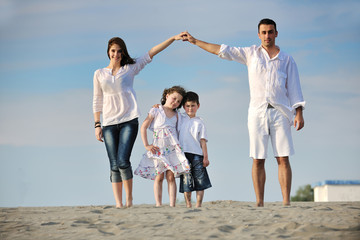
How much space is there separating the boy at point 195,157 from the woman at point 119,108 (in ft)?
3.02

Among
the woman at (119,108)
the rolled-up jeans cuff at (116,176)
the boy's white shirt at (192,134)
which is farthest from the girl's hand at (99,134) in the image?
the boy's white shirt at (192,134)

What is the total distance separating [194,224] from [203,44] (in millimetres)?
3125

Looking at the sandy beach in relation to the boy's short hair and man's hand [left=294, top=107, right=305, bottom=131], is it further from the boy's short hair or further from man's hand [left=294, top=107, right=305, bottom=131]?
the boy's short hair

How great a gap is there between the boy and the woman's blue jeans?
0.92 metres

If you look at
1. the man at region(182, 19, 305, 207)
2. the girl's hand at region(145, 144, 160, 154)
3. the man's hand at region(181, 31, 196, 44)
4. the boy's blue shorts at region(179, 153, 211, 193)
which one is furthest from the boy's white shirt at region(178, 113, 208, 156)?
the man's hand at region(181, 31, 196, 44)

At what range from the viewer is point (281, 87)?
24.6ft

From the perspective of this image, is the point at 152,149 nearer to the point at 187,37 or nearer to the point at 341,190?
the point at 187,37

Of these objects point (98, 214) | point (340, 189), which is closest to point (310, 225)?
point (98, 214)

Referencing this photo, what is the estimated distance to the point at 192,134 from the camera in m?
8.44

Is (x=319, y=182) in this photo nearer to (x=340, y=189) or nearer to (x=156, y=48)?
(x=340, y=189)

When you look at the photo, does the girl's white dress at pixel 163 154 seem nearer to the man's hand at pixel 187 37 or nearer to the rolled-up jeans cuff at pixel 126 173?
the rolled-up jeans cuff at pixel 126 173

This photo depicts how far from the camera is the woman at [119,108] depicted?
788 cm

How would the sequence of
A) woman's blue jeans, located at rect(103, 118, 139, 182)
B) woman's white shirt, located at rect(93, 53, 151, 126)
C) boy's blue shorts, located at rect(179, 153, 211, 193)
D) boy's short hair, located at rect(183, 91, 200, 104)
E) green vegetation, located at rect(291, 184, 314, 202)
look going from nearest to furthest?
woman's blue jeans, located at rect(103, 118, 139, 182), woman's white shirt, located at rect(93, 53, 151, 126), boy's blue shorts, located at rect(179, 153, 211, 193), boy's short hair, located at rect(183, 91, 200, 104), green vegetation, located at rect(291, 184, 314, 202)

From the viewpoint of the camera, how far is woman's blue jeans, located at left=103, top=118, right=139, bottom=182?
782 centimetres
